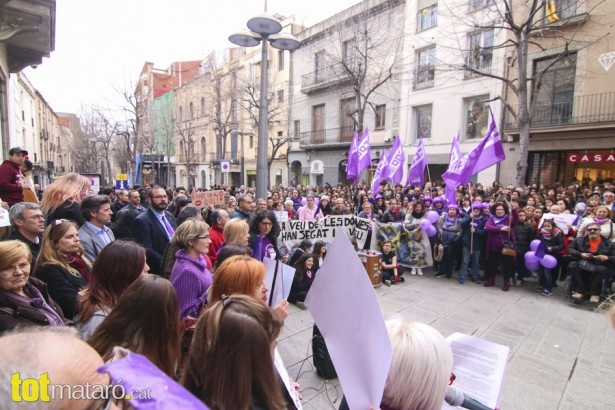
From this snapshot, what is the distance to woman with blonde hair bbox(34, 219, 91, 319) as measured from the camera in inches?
98.0

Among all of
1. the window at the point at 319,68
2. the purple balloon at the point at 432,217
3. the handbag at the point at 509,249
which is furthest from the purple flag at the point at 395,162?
the window at the point at 319,68

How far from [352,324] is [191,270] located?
1700mm

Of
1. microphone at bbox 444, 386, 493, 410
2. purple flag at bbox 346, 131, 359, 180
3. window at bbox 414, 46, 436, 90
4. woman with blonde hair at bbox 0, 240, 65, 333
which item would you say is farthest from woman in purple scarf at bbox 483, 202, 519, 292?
window at bbox 414, 46, 436, 90

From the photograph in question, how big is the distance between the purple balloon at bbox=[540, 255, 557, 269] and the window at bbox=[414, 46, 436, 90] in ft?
49.4

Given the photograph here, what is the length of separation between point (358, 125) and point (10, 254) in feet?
56.9

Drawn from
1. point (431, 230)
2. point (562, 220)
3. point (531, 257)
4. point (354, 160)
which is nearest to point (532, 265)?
point (531, 257)

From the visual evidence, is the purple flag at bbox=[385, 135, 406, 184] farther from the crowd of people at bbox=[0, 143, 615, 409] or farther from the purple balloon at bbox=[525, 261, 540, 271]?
the purple balloon at bbox=[525, 261, 540, 271]

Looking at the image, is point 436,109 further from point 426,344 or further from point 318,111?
point 426,344

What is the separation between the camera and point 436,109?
18.8 m

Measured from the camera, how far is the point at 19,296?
2.01 metres

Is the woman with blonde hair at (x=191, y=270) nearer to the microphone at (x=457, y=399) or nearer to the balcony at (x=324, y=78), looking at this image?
the microphone at (x=457, y=399)

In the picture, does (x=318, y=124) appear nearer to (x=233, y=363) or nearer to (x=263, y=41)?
(x=263, y=41)

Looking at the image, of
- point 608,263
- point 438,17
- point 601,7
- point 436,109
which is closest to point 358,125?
point 436,109

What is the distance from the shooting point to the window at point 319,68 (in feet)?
83.8
